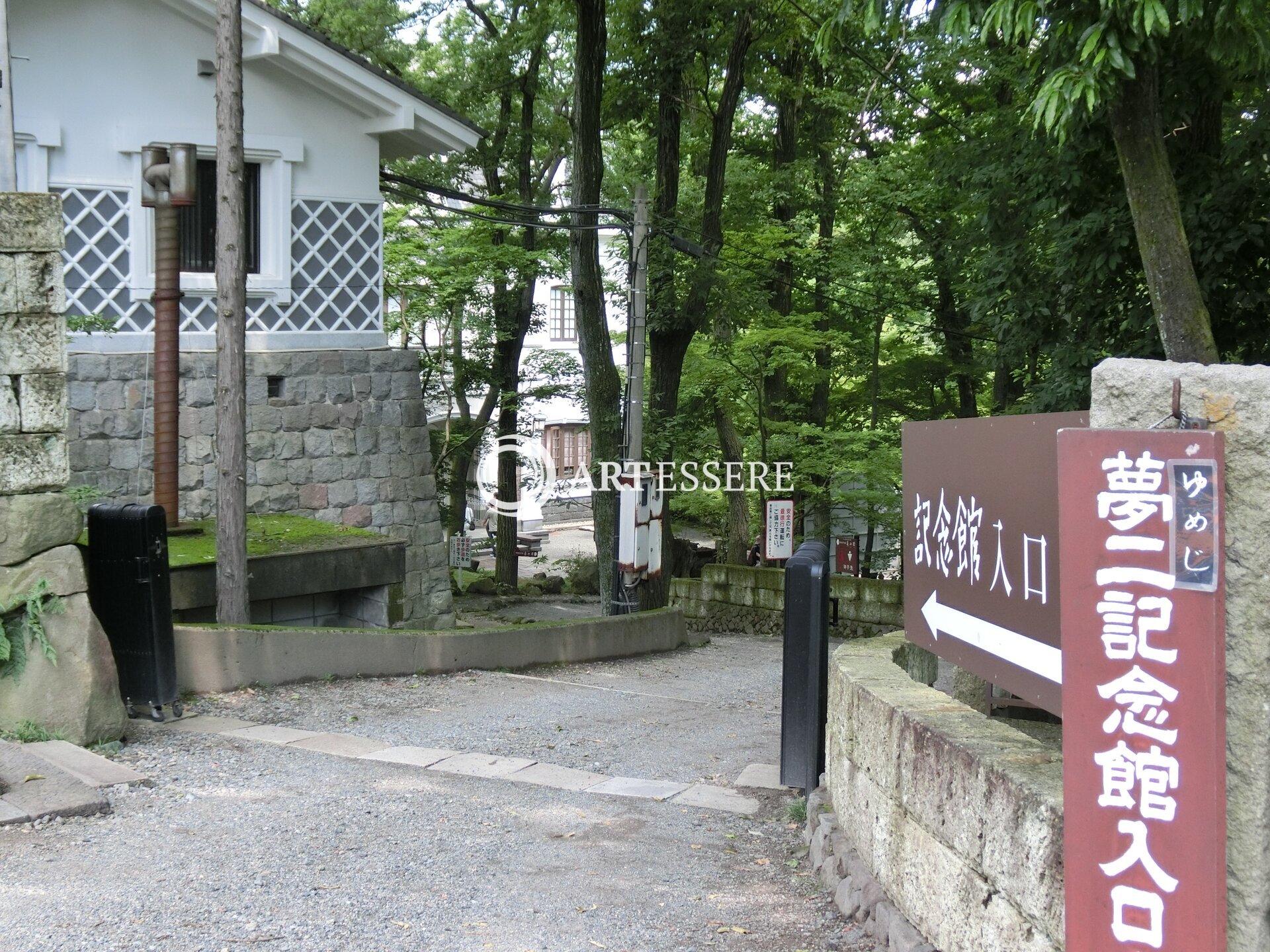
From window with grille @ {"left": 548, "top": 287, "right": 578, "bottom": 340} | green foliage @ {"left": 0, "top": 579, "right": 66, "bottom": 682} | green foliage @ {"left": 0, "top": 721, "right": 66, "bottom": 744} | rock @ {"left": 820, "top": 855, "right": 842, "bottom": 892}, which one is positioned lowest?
rock @ {"left": 820, "top": 855, "right": 842, "bottom": 892}

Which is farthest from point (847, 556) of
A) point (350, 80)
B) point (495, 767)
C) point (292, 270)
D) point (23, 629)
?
point (23, 629)

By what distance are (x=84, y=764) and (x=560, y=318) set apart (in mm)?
29228

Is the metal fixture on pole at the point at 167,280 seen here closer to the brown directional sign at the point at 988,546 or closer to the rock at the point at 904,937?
the brown directional sign at the point at 988,546

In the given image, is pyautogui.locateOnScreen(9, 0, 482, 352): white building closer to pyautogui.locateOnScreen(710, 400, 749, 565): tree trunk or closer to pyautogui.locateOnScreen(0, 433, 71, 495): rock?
pyautogui.locateOnScreen(0, 433, 71, 495): rock

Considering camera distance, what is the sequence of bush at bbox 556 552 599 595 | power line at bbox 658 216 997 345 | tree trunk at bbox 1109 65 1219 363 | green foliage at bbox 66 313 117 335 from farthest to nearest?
bush at bbox 556 552 599 595 < power line at bbox 658 216 997 345 < green foliage at bbox 66 313 117 335 < tree trunk at bbox 1109 65 1219 363

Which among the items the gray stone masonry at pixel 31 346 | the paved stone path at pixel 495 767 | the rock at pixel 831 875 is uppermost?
the gray stone masonry at pixel 31 346

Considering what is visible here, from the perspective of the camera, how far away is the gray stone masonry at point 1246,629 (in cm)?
271

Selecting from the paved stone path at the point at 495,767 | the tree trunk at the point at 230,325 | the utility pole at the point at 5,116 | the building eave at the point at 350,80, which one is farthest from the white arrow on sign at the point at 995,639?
Answer: the building eave at the point at 350,80

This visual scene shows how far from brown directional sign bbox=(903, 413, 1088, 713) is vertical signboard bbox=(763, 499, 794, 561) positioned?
14260mm

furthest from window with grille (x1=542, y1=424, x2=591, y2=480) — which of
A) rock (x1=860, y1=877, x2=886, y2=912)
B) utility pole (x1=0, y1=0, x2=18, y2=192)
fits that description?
rock (x1=860, y1=877, x2=886, y2=912)

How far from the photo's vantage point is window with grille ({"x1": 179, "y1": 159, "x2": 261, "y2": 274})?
12.5m

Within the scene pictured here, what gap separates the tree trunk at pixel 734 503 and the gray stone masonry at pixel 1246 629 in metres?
18.9

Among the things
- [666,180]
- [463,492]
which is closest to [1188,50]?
[666,180]

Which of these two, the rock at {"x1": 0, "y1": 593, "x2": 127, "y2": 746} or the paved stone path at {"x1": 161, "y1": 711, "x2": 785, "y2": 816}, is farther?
the paved stone path at {"x1": 161, "y1": 711, "x2": 785, "y2": 816}
